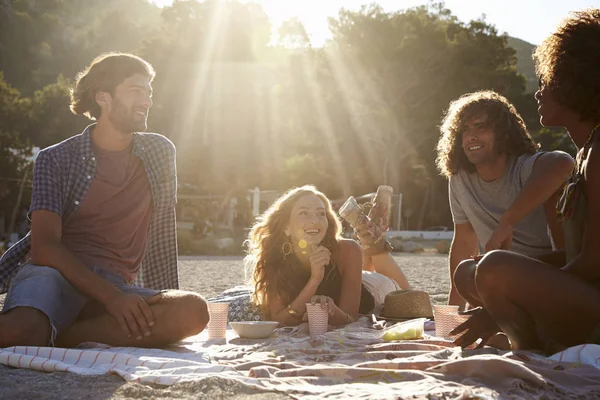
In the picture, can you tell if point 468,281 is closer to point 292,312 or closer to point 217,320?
point 217,320

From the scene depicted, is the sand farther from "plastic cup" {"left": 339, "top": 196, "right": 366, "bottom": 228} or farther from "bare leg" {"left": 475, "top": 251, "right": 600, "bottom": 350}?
"plastic cup" {"left": 339, "top": 196, "right": 366, "bottom": 228}

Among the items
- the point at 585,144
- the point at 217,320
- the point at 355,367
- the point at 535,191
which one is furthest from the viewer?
the point at 217,320

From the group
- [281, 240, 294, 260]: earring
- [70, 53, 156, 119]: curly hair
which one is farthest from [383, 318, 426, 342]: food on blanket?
[70, 53, 156, 119]: curly hair

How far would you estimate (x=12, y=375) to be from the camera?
10.2 ft

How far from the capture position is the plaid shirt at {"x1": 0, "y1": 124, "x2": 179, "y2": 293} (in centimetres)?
439

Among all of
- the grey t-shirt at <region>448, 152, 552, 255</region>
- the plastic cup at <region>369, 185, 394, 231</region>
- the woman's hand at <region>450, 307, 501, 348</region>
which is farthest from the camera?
the plastic cup at <region>369, 185, 394, 231</region>

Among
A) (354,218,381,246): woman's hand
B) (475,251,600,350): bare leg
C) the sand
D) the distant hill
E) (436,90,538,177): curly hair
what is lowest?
the sand

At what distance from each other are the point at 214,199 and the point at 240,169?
1.68 meters

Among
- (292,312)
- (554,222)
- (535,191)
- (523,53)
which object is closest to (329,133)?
(292,312)

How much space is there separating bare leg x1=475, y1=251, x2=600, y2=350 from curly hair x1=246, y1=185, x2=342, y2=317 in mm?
2149

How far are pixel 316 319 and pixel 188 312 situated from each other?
84 cm

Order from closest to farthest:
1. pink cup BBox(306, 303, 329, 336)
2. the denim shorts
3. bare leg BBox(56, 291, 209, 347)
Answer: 1. the denim shorts
2. bare leg BBox(56, 291, 209, 347)
3. pink cup BBox(306, 303, 329, 336)

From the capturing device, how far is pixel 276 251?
544cm

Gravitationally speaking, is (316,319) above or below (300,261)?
below
